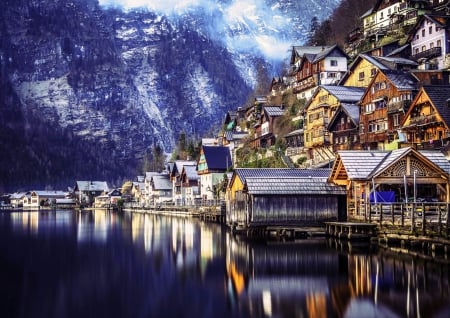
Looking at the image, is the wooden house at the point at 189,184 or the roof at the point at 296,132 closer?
the roof at the point at 296,132

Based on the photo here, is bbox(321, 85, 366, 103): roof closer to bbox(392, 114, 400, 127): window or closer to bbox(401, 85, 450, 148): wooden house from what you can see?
bbox(392, 114, 400, 127): window

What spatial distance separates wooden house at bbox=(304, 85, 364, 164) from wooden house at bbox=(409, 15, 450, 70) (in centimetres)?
915

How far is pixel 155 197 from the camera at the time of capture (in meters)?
136

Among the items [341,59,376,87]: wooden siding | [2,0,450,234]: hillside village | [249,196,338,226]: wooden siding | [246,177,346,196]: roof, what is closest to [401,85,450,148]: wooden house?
[2,0,450,234]: hillside village

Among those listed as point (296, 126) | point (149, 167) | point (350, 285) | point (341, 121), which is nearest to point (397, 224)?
point (350, 285)

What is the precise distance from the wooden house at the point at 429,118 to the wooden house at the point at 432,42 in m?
15.9

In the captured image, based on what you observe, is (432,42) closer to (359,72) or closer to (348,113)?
(359,72)

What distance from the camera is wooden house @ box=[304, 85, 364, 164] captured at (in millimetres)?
74125

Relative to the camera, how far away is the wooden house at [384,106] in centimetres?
6191

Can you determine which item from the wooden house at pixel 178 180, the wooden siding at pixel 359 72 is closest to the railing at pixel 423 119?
the wooden siding at pixel 359 72

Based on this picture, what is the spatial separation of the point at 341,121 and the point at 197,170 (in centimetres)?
4592

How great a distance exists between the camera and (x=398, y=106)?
61562 millimetres

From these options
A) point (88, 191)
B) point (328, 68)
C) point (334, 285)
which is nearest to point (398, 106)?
point (328, 68)

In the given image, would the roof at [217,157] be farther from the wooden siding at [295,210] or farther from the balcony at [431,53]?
the wooden siding at [295,210]
